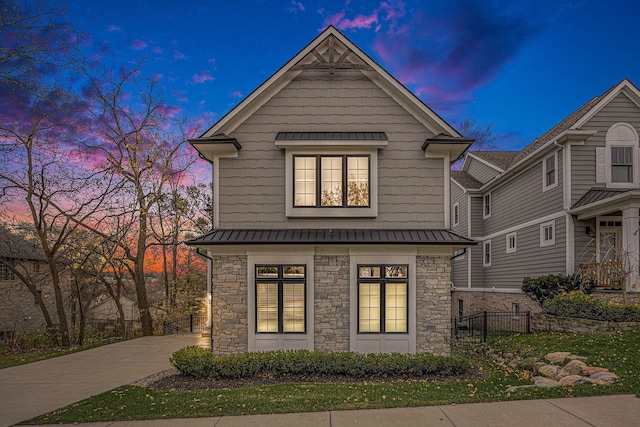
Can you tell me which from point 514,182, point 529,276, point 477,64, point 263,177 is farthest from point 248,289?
point 477,64

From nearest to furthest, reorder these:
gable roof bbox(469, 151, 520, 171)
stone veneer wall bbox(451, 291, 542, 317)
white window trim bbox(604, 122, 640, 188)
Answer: white window trim bbox(604, 122, 640, 188)
stone veneer wall bbox(451, 291, 542, 317)
gable roof bbox(469, 151, 520, 171)

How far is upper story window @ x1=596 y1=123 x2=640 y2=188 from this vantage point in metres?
14.3

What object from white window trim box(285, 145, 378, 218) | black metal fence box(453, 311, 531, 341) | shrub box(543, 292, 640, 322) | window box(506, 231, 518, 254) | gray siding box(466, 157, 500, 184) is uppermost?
gray siding box(466, 157, 500, 184)

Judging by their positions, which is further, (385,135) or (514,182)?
(514,182)

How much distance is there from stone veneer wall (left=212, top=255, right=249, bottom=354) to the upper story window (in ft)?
43.7

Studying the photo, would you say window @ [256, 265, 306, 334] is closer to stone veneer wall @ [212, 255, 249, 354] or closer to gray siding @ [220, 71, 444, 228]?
stone veneer wall @ [212, 255, 249, 354]

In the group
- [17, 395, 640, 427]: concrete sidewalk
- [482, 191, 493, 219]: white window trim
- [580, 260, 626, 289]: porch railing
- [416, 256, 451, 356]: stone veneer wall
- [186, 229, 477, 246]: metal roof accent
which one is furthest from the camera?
[482, 191, 493, 219]: white window trim

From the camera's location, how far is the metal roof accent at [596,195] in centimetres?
1320

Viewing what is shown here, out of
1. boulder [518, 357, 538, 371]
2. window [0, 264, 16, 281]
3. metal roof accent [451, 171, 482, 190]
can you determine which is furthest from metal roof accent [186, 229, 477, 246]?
window [0, 264, 16, 281]

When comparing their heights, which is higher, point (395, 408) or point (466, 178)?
point (466, 178)

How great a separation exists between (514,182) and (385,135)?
11.3 metres

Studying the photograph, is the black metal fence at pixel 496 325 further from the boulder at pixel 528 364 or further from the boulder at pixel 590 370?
the boulder at pixel 590 370

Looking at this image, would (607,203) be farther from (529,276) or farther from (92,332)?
(92,332)

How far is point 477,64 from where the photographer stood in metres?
26.5
